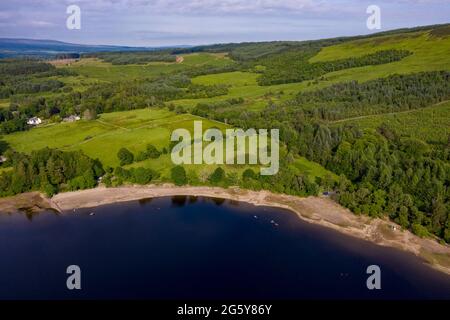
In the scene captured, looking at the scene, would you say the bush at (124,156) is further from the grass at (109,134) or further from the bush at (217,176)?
the bush at (217,176)

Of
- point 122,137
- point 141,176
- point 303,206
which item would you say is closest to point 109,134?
point 122,137

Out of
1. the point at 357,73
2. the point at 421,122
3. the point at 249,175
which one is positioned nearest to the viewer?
the point at 249,175

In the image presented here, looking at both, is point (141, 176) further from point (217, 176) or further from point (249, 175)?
point (249, 175)

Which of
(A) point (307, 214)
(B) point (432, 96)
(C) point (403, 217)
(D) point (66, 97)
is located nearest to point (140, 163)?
(A) point (307, 214)

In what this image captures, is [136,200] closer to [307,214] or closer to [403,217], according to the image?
[307,214]

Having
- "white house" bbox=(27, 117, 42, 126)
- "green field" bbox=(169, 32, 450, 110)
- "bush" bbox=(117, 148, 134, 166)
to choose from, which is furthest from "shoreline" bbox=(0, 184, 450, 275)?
"green field" bbox=(169, 32, 450, 110)

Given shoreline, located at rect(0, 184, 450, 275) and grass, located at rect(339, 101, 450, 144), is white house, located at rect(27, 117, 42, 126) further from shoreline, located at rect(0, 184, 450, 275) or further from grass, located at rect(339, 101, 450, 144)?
grass, located at rect(339, 101, 450, 144)
